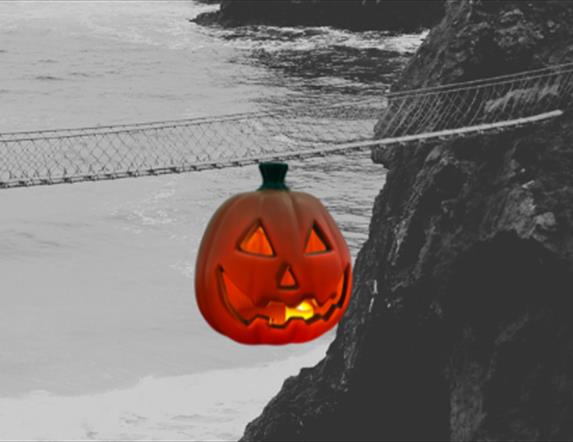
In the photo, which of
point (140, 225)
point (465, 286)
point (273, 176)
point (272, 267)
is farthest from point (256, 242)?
point (140, 225)

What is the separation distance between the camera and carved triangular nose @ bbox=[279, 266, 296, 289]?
17.4 feet

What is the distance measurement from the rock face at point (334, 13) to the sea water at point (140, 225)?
1.35 m

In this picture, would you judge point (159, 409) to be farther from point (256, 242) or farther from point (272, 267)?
point (272, 267)

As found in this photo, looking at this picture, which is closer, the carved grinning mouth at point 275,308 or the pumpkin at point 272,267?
the pumpkin at point 272,267

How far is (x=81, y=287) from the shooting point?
35812 mm

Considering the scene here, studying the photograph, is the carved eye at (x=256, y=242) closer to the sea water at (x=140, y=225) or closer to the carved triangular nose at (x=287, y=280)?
the carved triangular nose at (x=287, y=280)

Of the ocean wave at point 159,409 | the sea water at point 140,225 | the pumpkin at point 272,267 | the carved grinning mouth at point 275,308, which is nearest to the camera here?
the pumpkin at point 272,267

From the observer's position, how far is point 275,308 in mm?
5398

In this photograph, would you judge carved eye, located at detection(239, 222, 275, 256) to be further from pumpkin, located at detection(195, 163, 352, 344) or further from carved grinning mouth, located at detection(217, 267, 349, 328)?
carved grinning mouth, located at detection(217, 267, 349, 328)

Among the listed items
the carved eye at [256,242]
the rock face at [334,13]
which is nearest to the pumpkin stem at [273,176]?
the carved eye at [256,242]

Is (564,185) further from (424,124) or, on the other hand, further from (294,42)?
(294,42)

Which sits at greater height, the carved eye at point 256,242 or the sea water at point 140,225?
the carved eye at point 256,242

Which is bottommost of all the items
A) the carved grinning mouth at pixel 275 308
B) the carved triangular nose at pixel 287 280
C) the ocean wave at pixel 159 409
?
the ocean wave at pixel 159 409

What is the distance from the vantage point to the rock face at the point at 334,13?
7031 centimetres
